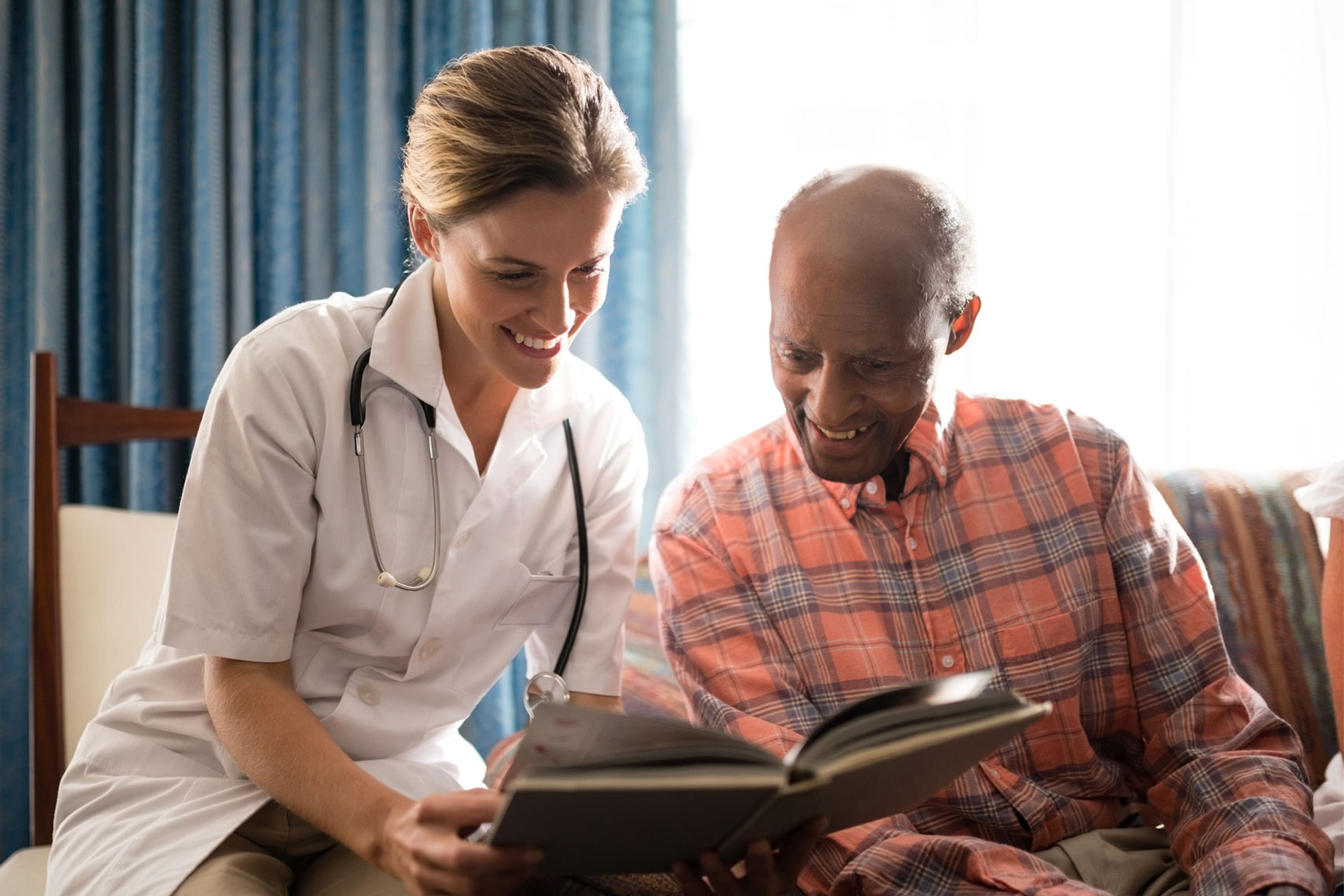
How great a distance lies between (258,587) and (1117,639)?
1.10m

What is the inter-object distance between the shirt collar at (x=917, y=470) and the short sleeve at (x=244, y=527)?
66 cm

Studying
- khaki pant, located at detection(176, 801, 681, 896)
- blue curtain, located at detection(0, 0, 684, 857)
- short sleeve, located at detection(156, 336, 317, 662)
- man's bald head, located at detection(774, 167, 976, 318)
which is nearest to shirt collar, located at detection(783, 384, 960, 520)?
man's bald head, located at detection(774, 167, 976, 318)

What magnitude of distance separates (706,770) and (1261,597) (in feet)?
4.58

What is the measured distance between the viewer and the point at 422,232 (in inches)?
58.2

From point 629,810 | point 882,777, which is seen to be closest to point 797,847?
point 882,777

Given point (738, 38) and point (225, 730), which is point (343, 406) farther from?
point (738, 38)

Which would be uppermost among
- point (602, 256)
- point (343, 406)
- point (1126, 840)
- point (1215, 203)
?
point (1215, 203)

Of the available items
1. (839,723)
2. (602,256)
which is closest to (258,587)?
(602,256)

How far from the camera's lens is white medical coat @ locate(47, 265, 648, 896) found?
1.29 metres

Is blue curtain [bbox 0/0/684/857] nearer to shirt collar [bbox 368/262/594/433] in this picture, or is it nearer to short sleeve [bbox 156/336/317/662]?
shirt collar [bbox 368/262/594/433]

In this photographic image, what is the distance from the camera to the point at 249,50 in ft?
8.66

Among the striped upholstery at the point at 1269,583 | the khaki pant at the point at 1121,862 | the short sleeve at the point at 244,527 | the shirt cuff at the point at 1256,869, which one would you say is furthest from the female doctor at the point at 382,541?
the striped upholstery at the point at 1269,583

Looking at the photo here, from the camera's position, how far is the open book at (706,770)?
82cm

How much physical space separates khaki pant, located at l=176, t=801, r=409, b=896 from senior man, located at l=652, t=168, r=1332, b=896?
464 millimetres
